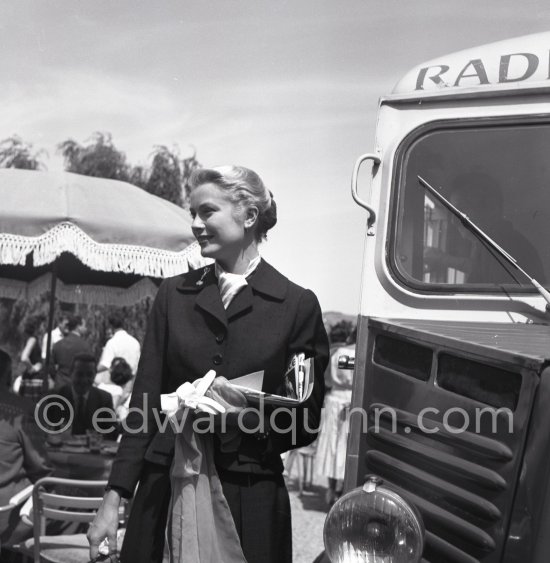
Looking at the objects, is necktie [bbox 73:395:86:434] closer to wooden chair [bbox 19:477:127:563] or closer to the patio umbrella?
the patio umbrella

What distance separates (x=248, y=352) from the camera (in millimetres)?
2766

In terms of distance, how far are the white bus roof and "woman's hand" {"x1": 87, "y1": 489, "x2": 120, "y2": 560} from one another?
1836 millimetres

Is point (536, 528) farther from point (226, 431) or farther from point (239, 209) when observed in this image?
point (239, 209)

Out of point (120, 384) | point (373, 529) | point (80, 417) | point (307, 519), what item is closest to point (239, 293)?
point (373, 529)

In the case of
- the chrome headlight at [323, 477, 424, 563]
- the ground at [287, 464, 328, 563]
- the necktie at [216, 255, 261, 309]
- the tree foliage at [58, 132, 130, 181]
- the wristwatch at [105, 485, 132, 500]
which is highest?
the tree foliage at [58, 132, 130, 181]

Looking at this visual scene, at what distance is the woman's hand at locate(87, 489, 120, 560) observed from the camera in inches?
107

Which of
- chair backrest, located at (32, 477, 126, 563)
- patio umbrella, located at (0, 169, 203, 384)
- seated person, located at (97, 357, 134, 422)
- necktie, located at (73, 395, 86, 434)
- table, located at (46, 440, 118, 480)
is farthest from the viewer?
seated person, located at (97, 357, 134, 422)

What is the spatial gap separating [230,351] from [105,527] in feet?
2.15

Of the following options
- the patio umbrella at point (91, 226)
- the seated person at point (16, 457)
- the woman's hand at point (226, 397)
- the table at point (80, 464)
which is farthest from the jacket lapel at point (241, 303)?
the patio umbrella at point (91, 226)

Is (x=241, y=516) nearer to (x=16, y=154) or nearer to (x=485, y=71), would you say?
(x=485, y=71)

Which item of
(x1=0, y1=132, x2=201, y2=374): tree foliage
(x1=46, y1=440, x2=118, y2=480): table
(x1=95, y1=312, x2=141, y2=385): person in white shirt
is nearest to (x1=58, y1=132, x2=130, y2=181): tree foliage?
(x1=0, y1=132, x2=201, y2=374): tree foliage

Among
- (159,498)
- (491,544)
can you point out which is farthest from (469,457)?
(159,498)

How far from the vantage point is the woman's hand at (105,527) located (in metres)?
2.71

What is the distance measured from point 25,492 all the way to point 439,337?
10.5 ft
